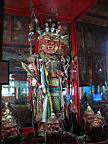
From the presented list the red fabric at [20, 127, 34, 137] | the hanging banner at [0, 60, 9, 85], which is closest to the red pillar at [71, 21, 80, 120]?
the red fabric at [20, 127, 34, 137]

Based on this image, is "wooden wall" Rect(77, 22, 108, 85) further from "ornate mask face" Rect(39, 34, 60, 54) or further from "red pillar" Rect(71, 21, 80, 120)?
"ornate mask face" Rect(39, 34, 60, 54)

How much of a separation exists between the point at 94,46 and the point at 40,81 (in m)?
1.34

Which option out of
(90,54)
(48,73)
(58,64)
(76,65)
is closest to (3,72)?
(48,73)

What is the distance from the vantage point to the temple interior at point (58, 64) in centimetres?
318

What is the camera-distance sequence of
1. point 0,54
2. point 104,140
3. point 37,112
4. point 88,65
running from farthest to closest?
1. point 88,65
2. point 37,112
3. point 104,140
4. point 0,54

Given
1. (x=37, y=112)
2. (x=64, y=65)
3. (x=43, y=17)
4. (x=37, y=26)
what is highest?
(x=43, y=17)

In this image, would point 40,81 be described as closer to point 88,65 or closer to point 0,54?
point 88,65

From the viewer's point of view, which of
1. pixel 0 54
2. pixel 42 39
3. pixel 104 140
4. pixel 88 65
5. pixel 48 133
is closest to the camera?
pixel 0 54

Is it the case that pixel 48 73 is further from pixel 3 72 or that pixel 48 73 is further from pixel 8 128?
pixel 3 72

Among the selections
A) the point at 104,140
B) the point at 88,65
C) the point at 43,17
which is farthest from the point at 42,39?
the point at 104,140

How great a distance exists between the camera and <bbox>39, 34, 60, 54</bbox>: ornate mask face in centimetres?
350

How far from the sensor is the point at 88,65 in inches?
152

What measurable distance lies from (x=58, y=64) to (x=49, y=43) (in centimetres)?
41

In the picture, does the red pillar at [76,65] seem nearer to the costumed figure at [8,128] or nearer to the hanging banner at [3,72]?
the costumed figure at [8,128]
